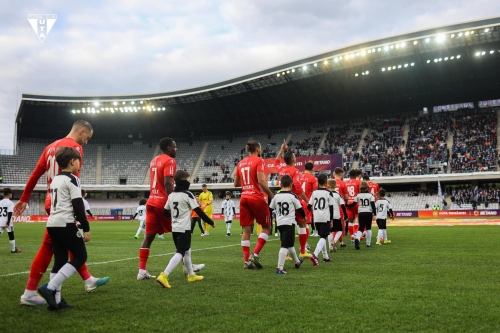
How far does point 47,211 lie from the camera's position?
18.6ft

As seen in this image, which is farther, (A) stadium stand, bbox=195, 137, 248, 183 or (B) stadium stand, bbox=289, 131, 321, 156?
(A) stadium stand, bbox=195, 137, 248, 183

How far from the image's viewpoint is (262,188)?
26.8 feet

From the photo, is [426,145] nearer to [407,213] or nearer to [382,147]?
[382,147]

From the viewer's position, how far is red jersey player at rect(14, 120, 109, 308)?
207 inches

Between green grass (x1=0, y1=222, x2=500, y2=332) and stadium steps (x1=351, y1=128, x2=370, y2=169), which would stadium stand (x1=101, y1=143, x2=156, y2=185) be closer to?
stadium steps (x1=351, y1=128, x2=370, y2=169)

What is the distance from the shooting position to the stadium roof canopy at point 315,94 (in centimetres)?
4019

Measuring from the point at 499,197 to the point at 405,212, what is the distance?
8260 mm

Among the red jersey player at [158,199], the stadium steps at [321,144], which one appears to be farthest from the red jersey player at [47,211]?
the stadium steps at [321,144]

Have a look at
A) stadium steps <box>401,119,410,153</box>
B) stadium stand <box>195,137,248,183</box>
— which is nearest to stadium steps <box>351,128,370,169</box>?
stadium steps <box>401,119,410,153</box>

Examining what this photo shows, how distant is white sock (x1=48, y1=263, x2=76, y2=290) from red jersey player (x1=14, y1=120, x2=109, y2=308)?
0.19 m

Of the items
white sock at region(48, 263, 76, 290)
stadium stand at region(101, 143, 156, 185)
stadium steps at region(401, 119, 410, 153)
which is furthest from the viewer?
stadium stand at region(101, 143, 156, 185)

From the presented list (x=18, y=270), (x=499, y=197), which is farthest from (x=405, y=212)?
(x=18, y=270)

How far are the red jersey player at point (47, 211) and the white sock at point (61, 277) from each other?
195 millimetres

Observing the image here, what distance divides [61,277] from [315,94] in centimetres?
4729
